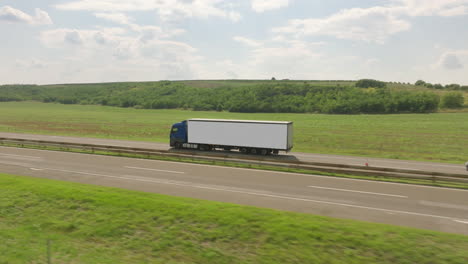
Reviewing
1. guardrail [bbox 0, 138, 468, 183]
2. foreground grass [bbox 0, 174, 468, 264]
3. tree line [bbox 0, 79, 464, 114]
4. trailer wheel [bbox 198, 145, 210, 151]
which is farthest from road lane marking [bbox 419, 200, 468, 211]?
tree line [bbox 0, 79, 464, 114]

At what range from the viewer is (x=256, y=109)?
107062 millimetres

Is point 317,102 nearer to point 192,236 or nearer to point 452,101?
→ point 452,101

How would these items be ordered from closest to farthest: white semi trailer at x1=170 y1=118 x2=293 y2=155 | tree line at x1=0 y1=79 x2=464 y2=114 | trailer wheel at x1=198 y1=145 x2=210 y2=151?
white semi trailer at x1=170 y1=118 x2=293 y2=155, trailer wheel at x1=198 y1=145 x2=210 y2=151, tree line at x1=0 y1=79 x2=464 y2=114

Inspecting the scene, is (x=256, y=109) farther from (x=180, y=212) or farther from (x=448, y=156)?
(x=180, y=212)

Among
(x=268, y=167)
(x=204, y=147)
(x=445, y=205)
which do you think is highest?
(x=204, y=147)

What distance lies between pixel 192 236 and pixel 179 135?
73.1 feet

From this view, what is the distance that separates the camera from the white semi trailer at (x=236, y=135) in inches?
1120

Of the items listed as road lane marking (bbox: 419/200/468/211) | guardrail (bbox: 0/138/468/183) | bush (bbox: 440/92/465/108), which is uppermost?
bush (bbox: 440/92/465/108)

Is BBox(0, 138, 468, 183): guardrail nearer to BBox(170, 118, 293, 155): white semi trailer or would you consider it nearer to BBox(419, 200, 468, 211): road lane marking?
BBox(170, 118, 293, 155): white semi trailer

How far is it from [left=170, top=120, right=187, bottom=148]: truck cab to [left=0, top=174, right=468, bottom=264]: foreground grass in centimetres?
1828

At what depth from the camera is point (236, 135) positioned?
29.9 metres

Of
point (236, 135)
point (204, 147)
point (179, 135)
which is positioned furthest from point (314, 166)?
point (179, 135)

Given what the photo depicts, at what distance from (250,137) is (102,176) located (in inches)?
538

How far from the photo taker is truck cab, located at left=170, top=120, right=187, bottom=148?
32531 millimetres
